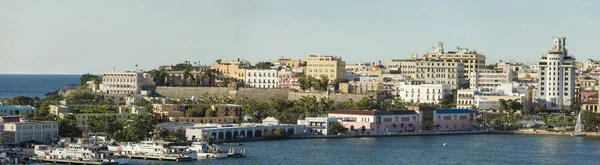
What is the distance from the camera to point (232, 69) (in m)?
86.3

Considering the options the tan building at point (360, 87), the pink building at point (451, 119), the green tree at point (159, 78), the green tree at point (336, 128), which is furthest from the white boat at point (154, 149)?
the green tree at point (159, 78)

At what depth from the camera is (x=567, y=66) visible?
70500mm

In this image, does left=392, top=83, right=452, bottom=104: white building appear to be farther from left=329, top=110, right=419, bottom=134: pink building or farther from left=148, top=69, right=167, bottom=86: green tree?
left=148, top=69, right=167, bottom=86: green tree

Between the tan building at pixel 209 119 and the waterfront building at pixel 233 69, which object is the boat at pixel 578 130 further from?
the waterfront building at pixel 233 69

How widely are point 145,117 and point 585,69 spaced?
169 feet

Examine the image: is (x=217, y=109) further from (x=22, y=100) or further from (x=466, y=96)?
(x=466, y=96)

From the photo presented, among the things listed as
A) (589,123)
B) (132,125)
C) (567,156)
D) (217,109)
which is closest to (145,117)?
(132,125)

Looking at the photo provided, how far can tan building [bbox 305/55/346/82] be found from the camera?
82125 millimetres

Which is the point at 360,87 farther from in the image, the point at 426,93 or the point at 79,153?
the point at 79,153

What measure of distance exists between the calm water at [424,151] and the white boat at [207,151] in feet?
3.17

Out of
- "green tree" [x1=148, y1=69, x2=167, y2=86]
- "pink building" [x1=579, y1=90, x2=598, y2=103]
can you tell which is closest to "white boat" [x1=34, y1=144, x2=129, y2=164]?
"pink building" [x1=579, y1=90, x2=598, y2=103]

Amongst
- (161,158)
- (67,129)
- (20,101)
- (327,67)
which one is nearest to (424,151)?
(161,158)

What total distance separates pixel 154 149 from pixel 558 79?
34.2 m

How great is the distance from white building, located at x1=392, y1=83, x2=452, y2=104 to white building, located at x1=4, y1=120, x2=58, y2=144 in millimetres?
30246
